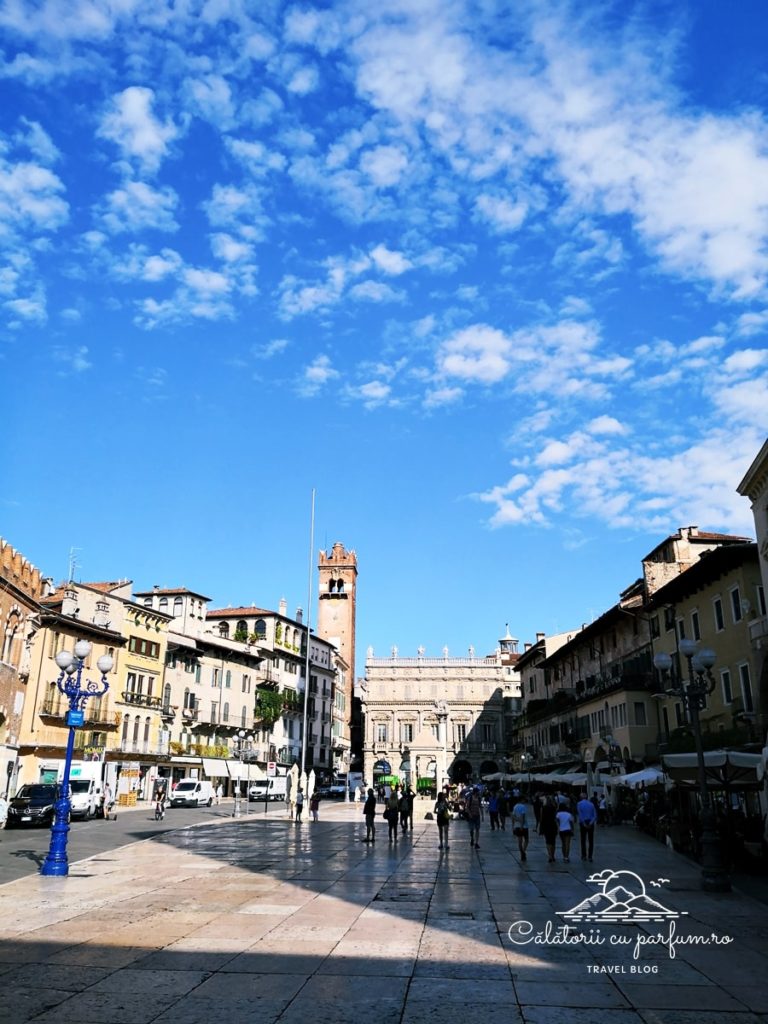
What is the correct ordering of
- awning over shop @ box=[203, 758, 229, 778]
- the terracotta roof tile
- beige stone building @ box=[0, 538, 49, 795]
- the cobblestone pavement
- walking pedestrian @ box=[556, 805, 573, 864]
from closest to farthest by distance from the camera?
the cobblestone pavement
walking pedestrian @ box=[556, 805, 573, 864]
beige stone building @ box=[0, 538, 49, 795]
awning over shop @ box=[203, 758, 229, 778]
the terracotta roof tile

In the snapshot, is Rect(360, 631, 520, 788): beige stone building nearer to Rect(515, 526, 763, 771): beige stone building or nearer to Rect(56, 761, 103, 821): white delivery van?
Rect(515, 526, 763, 771): beige stone building

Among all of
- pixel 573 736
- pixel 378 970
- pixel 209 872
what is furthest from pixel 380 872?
pixel 573 736

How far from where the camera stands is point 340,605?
116 meters

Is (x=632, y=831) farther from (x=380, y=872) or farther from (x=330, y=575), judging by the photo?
(x=330, y=575)

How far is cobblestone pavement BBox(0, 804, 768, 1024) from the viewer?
319 inches

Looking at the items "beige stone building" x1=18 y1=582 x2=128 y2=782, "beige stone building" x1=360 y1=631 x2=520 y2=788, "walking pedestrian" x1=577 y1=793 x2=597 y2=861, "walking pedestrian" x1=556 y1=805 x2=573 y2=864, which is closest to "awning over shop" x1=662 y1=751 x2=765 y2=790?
"walking pedestrian" x1=577 y1=793 x2=597 y2=861

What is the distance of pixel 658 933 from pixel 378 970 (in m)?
5.04

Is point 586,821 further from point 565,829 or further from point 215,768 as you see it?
point 215,768

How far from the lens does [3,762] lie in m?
37.2

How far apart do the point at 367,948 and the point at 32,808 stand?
28669mm

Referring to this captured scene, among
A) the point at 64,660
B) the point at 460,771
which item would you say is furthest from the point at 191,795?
the point at 460,771

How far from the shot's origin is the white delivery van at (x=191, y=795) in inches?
2074

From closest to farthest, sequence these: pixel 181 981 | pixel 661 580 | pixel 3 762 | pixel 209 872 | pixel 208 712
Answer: pixel 181 981, pixel 209 872, pixel 3 762, pixel 661 580, pixel 208 712

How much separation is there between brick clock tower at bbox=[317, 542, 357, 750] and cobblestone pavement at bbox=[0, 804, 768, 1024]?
94.3 m
